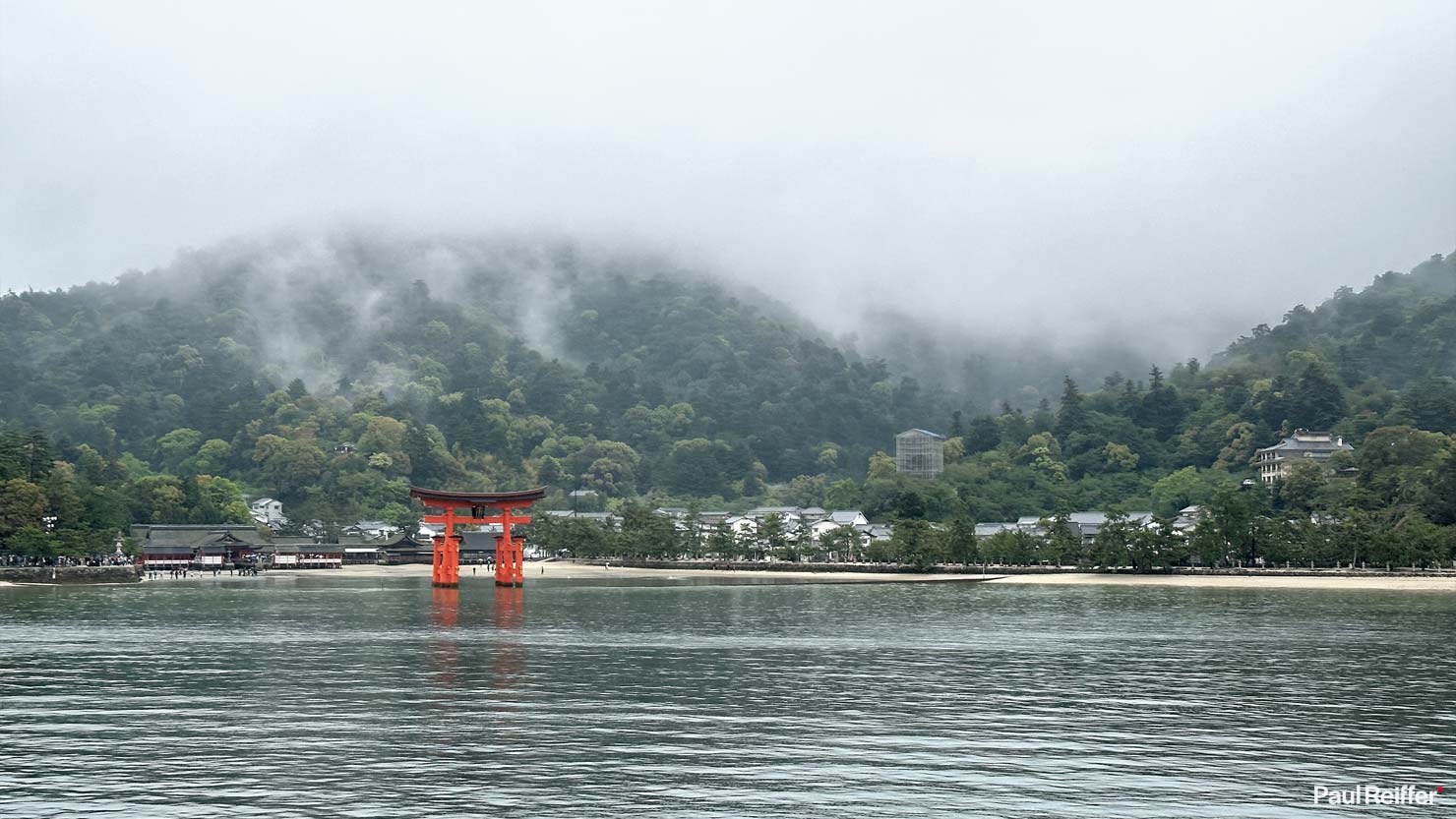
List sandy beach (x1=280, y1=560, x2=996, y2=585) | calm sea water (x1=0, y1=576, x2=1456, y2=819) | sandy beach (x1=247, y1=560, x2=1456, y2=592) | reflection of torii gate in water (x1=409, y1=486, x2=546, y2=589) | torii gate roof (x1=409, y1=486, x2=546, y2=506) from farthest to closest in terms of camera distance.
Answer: sandy beach (x1=280, y1=560, x2=996, y2=585)
reflection of torii gate in water (x1=409, y1=486, x2=546, y2=589)
torii gate roof (x1=409, y1=486, x2=546, y2=506)
sandy beach (x1=247, y1=560, x2=1456, y2=592)
calm sea water (x1=0, y1=576, x2=1456, y2=819)

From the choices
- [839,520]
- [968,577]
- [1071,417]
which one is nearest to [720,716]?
[968,577]

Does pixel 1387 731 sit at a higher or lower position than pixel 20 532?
lower

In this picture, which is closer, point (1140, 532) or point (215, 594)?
point (215, 594)

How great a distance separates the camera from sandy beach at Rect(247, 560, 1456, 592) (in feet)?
256

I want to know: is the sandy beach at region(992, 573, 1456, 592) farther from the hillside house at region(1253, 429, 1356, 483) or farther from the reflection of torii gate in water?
the hillside house at region(1253, 429, 1356, 483)

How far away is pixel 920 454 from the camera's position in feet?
594

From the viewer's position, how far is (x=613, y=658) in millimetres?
37562

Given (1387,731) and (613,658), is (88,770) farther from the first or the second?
(1387,731)

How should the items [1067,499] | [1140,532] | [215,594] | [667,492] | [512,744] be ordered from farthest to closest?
[667,492] < [1067,499] < [1140,532] < [215,594] < [512,744]

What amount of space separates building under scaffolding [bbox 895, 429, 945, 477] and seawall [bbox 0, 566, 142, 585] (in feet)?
355

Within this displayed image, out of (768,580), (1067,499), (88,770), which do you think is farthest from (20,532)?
(1067,499)

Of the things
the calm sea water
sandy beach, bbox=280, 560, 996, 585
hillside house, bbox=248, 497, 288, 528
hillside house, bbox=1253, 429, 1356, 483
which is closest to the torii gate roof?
sandy beach, bbox=280, 560, 996, 585

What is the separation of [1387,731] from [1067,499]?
384ft

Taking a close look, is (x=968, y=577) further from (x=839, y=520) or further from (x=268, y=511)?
(x=268, y=511)
